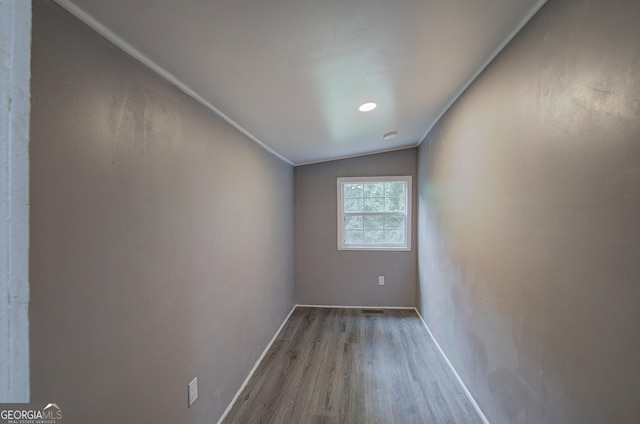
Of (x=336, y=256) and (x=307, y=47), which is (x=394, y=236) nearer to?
(x=336, y=256)

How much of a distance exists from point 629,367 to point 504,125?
1178mm

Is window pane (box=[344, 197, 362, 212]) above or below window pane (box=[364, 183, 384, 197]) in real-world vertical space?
below

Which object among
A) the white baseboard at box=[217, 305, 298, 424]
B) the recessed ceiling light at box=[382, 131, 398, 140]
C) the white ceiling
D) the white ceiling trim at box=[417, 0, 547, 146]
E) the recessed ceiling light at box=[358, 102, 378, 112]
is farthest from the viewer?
the recessed ceiling light at box=[382, 131, 398, 140]

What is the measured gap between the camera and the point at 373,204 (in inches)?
153

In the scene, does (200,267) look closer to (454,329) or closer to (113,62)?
(113,62)

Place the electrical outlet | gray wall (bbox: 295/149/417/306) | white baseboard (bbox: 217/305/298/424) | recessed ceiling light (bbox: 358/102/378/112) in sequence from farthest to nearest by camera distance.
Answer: gray wall (bbox: 295/149/417/306) < recessed ceiling light (bbox: 358/102/378/112) < white baseboard (bbox: 217/305/298/424) < the electrical outlet

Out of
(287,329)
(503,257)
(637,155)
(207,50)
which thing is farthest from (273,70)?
(287,329)

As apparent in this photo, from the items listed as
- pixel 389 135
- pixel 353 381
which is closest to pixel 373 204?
pixel 389 135

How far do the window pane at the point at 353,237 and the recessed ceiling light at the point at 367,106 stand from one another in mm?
2156

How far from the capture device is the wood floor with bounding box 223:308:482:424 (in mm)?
1836

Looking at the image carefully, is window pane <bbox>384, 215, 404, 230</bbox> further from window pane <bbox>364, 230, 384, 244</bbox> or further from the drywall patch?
the drywall patch

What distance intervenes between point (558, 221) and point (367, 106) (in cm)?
141

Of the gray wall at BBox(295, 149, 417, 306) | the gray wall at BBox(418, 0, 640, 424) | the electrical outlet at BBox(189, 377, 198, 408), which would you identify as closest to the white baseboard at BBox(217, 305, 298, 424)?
the electrical outlet at BBox(189, 377, 198, 408)

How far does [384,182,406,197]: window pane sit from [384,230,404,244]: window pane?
54 cm
